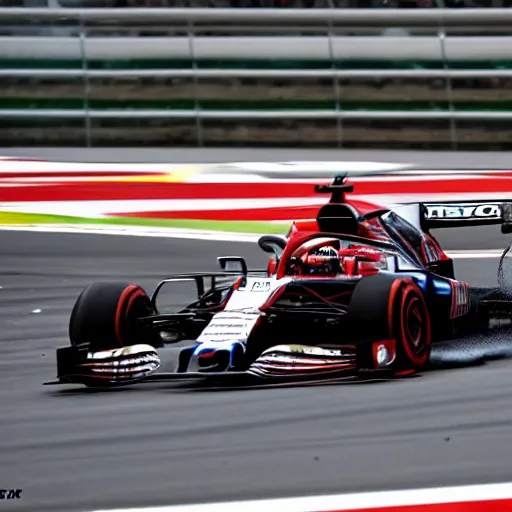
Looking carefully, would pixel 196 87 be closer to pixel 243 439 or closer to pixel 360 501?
pixel 243 439

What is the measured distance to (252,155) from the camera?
16.2 metres

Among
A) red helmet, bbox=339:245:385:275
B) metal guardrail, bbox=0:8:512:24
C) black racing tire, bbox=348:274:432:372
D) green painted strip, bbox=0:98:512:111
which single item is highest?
metal guardrail, bbox=0:8:512:24

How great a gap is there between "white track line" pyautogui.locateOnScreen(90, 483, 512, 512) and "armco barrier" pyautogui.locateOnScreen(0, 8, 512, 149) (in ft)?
39.5

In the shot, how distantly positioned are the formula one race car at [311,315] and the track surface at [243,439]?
14cm

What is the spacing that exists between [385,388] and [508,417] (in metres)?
0.78

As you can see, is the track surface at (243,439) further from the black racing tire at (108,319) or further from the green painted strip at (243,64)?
the green painted strip at (243,64)

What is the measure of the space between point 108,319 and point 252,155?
937 centimetres

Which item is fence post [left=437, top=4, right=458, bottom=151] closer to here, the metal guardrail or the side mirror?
the metal guardrail

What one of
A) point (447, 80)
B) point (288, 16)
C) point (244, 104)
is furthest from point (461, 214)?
point (288, 16)

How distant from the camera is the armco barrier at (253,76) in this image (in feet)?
54.5

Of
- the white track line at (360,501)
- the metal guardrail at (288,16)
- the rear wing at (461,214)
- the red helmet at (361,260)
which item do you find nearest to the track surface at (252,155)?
the metal guardrail at (288,16)

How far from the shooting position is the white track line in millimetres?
4668

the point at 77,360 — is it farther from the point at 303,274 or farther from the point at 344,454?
the point at 344,454

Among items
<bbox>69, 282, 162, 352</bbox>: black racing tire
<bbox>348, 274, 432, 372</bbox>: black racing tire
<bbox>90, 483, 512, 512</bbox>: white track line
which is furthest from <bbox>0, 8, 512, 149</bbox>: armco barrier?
<bbox>90, 483, 512, 512</bbox>: white track line
